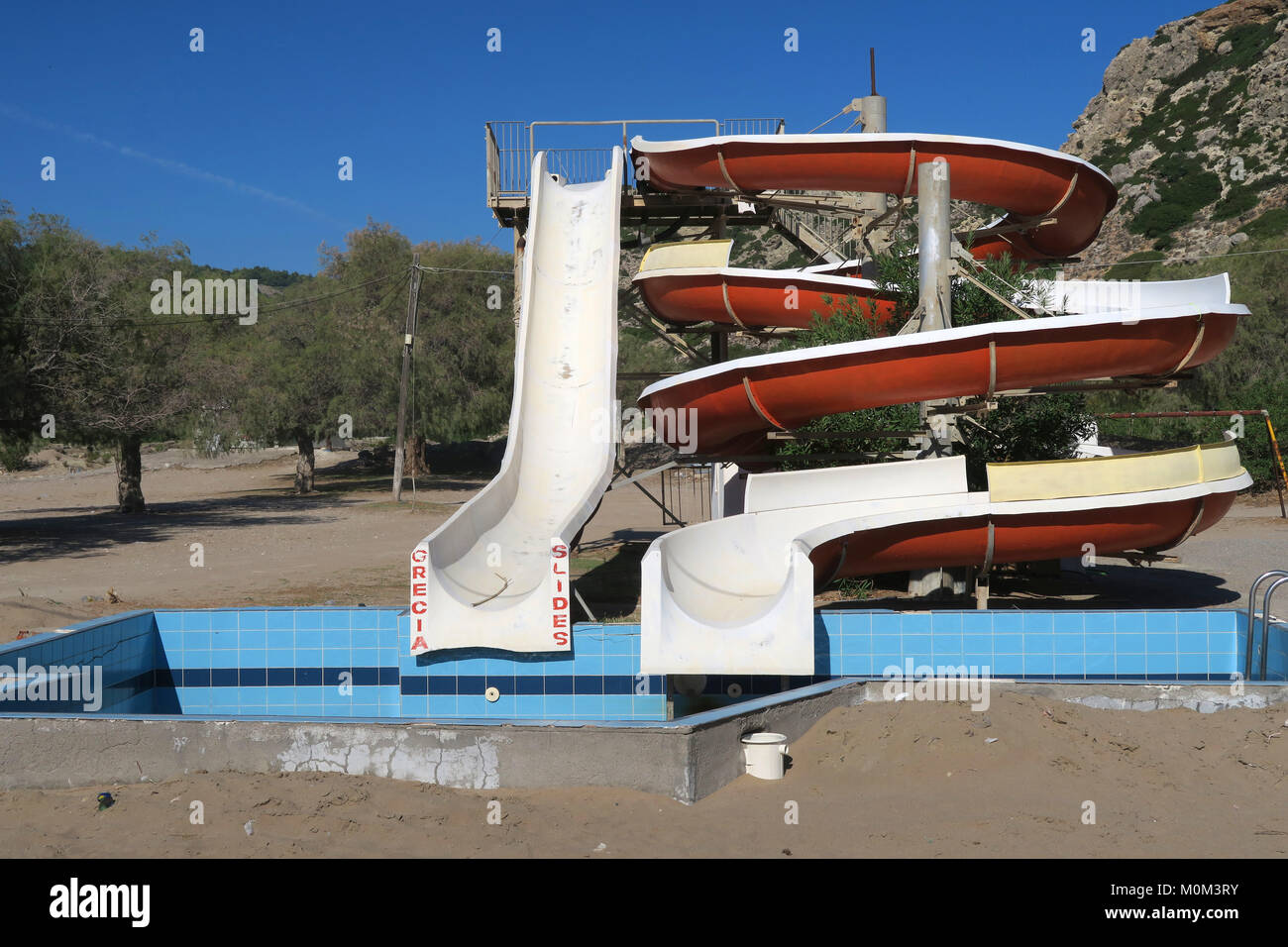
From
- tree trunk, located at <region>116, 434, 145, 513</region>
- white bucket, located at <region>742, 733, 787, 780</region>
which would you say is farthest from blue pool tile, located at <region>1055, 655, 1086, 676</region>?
tree trunk, located at <region>116, 434, 145, 513</region>

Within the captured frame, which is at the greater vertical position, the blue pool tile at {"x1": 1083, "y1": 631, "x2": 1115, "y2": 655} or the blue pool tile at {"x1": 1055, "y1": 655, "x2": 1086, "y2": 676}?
the blue pool tile at {"x1": 1083, "y1": 631, "x2": 1115, "y2": 655}

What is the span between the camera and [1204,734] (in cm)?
686

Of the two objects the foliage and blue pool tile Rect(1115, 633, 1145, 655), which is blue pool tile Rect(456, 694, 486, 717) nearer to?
blue pool tile Rect(1115, 633, 1145, 655)

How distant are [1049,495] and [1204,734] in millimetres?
3499

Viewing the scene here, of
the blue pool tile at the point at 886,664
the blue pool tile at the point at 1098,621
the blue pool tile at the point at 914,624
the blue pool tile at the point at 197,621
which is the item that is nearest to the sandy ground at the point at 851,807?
the blue pool tile at the point at 886,664

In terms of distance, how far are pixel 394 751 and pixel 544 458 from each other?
307 inches

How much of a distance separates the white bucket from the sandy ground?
0.08 meters

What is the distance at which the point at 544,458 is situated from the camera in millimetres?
14047

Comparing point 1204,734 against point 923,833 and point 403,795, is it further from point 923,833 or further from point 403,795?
point 403,795

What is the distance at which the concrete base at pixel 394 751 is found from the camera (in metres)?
6.34

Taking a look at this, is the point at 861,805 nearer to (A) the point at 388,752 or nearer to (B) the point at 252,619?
(A) the point at 388,752

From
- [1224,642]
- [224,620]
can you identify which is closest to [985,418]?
[1224,642]

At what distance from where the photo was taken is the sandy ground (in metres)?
5.64

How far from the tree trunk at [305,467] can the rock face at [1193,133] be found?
3193 cm
